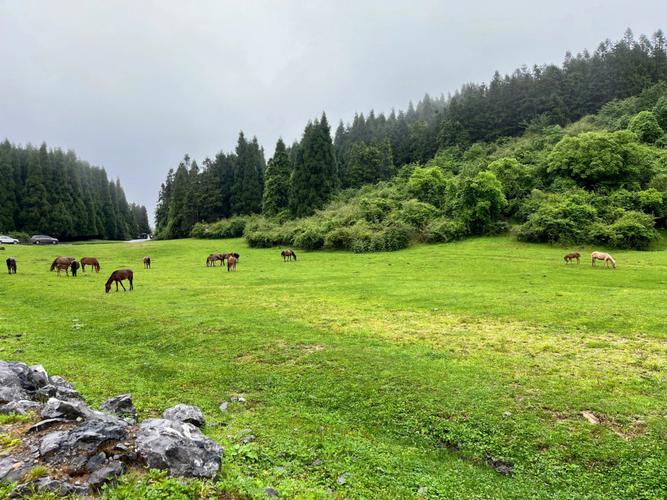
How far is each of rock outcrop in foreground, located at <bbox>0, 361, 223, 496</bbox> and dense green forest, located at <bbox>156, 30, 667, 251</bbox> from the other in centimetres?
3852

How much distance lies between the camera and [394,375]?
9430 millimetres

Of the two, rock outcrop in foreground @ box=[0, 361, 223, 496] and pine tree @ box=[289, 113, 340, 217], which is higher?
pine tree @ box=[289, 113, 340, 217]

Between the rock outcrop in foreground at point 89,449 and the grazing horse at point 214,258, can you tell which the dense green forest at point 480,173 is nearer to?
the grazing horse at point 214,258

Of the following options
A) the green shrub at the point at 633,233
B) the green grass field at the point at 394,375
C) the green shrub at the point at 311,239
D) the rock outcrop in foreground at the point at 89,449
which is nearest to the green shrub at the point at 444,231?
the green shrub at the point at 311,239

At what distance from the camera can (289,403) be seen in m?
8.35

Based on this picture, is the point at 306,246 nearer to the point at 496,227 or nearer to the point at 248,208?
the point at 496,227

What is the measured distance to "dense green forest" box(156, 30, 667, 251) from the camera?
43844 mm

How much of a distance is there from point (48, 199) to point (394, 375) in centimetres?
9909

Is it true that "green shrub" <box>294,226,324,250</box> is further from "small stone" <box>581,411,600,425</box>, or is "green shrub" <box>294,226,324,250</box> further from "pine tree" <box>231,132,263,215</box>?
"small stone" <box>581,411,600,425</box>

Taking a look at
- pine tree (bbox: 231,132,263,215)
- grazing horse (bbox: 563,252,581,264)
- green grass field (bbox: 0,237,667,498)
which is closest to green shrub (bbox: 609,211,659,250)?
grazing horse (bbox: 563,252,581,264)

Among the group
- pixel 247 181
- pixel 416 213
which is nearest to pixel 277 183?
pixel 247 181

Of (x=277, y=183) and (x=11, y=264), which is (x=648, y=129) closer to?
(x=277, y=183)

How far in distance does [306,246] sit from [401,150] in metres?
56.2

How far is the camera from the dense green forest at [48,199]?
3167 inches
